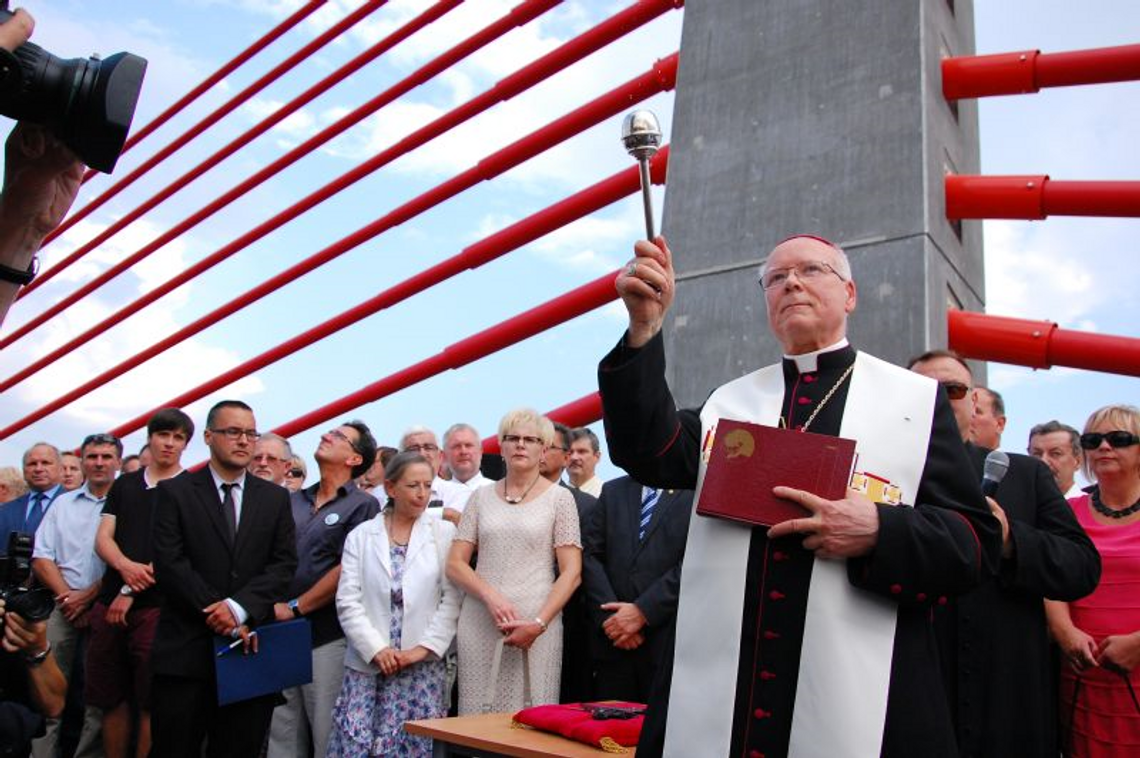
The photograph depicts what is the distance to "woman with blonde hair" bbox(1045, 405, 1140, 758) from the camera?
232 centimetres

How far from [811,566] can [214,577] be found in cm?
237

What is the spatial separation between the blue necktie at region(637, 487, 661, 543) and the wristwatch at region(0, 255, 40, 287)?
2.31 m

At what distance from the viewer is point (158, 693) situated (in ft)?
10.1

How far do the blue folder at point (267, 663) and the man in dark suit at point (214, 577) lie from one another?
0.04 m

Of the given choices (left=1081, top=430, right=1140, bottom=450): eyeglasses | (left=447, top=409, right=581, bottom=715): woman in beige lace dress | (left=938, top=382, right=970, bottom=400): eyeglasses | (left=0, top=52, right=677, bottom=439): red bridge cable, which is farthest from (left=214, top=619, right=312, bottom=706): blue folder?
(left=0, top=52, right=677, bottom=439): red bridge cable

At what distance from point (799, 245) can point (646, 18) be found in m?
3.78

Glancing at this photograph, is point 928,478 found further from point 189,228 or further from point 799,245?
point 189,228

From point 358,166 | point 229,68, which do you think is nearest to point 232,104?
point 229,68

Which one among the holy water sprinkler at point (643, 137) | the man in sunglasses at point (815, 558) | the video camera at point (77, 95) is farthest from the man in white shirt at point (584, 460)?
the video camera at point (77, 95)

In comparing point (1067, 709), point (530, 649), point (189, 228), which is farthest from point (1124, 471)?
point (189, 228)

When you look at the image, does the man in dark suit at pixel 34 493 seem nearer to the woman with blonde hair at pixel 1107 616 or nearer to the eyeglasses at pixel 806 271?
the eyeglasses at pixel 806 271

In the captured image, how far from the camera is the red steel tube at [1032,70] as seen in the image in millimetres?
3580

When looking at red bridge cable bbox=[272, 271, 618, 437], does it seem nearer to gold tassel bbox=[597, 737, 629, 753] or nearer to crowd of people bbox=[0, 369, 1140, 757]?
crowd of people bbox=[0, 369, 1140, 757]

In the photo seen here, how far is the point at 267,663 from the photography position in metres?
3.18
